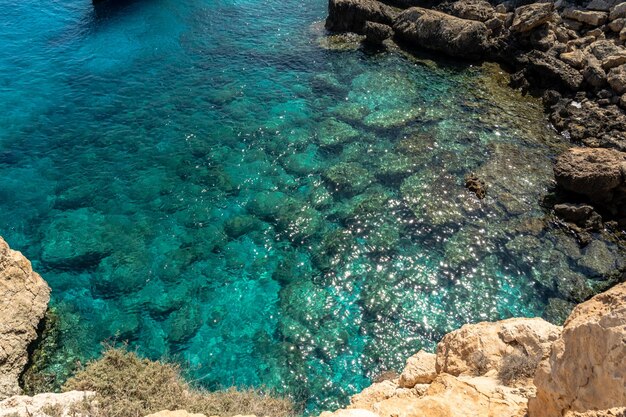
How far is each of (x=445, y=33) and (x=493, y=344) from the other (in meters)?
23.5

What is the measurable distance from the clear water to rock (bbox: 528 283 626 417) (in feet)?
25.5

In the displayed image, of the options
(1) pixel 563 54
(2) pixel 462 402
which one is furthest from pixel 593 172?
(2) pixel 462 402

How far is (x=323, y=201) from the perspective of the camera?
19.3 m

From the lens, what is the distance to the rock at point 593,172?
18281 millimetres

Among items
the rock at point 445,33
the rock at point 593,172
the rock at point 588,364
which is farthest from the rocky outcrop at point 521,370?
the rock at point 445,33

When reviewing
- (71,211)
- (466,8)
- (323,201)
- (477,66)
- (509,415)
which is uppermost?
(466,8)

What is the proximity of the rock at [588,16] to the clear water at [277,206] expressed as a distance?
678 centimetres

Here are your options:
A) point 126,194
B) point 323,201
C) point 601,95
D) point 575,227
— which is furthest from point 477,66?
point 126,194

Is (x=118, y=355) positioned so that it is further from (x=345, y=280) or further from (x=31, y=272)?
(x=345, y=280)

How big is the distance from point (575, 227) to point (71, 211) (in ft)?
71.8

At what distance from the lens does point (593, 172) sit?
725 inches

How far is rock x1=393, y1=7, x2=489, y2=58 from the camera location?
27328 millimetres

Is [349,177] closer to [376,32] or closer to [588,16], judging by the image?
[376,32]

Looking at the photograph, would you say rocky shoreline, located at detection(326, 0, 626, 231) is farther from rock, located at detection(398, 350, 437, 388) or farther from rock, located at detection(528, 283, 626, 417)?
rock, located at detection(528, 283, 626, 417)
